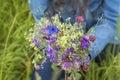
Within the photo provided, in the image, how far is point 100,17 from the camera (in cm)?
168

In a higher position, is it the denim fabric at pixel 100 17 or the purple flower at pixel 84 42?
the denim fabric at pixel 100 17

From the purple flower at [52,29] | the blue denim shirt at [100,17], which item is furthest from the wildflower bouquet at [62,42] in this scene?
the blue denim shirt at [100,17]

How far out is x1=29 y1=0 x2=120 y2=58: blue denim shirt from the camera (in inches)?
63.5

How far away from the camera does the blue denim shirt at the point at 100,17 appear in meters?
1.61

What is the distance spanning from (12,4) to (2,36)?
0.82ft

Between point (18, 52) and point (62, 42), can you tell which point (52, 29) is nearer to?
point (62, 42)

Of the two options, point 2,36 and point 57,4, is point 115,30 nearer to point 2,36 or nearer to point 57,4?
point 57,4

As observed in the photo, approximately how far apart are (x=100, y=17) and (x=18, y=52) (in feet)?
1.54

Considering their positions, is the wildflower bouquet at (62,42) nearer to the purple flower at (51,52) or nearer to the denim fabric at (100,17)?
the purple flower at (51,52)

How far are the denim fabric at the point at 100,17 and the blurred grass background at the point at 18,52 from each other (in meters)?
0.07

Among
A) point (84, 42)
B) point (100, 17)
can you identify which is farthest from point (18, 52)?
point (84, 42)

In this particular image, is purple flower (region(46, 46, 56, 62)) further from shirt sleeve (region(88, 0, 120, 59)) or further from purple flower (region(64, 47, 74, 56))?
shirt sleeve (region(88, 0, 120, 59))

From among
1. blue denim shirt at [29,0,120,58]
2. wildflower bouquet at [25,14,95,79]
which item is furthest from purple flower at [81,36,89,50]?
blue denim shirt at [29,0,120,58]

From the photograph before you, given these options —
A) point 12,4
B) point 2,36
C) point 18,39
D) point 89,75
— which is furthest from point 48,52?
point 12,4
